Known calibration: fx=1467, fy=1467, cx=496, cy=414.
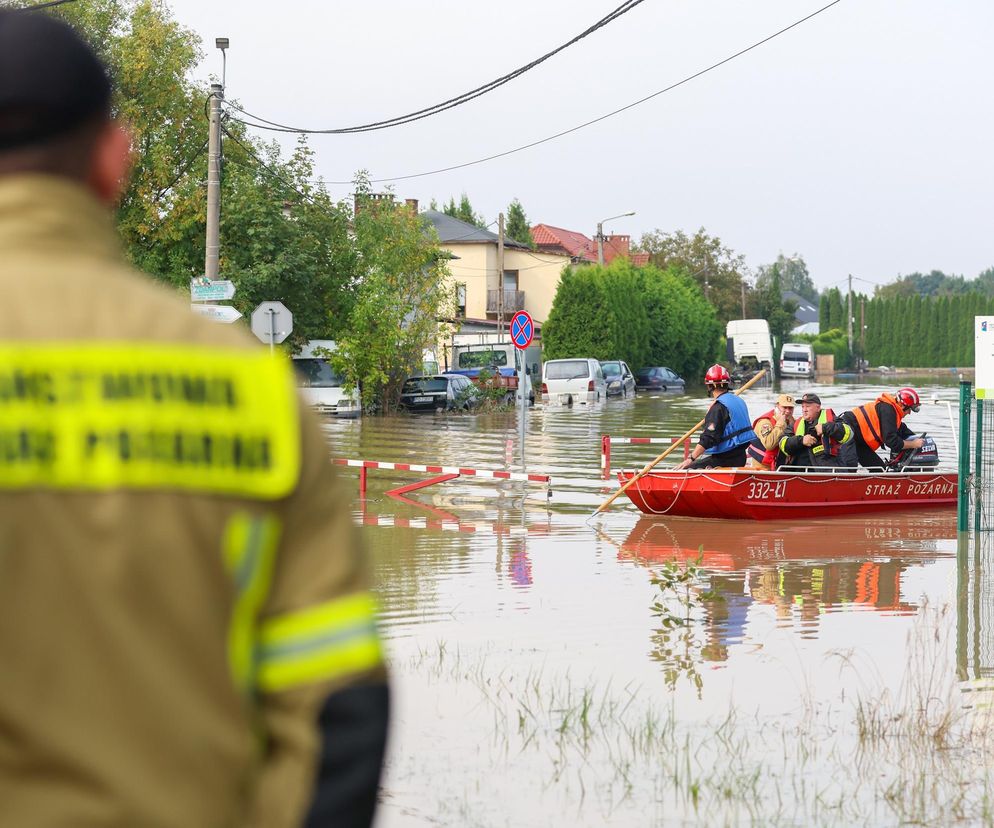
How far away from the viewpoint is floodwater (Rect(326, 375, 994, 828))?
614 cm

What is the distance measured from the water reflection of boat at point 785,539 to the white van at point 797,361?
66.2 meters

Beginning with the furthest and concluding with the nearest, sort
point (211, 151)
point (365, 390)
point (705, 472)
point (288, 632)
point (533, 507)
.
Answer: point (365, 390) < point (211, 151) < point (533, 507) < point (705, 472) < point (288, 632)

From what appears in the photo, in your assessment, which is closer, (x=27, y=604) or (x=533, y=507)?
(x=27, y=604)

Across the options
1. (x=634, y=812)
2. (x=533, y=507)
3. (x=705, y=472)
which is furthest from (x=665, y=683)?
(x=533, y=507)

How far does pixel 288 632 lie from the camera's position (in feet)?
6.14

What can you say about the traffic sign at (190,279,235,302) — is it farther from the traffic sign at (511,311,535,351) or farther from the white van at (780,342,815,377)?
the white van at (780,342,815,377)

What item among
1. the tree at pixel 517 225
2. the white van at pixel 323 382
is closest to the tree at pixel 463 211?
the tree at pixel 517 225

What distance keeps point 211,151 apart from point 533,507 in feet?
28.4

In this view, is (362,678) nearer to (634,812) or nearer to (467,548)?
(634,812)

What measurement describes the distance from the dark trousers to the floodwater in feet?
2.42

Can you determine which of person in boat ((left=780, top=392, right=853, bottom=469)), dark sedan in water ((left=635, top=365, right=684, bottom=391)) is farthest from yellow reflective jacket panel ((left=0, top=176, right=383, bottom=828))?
dark sedan in water ((left=635, top=365, right=684, bottom=391))

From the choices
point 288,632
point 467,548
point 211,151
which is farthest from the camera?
point 211,151

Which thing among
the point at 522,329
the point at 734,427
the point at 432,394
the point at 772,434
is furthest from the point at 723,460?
the point at 432,394

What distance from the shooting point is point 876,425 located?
1775 centimetres
